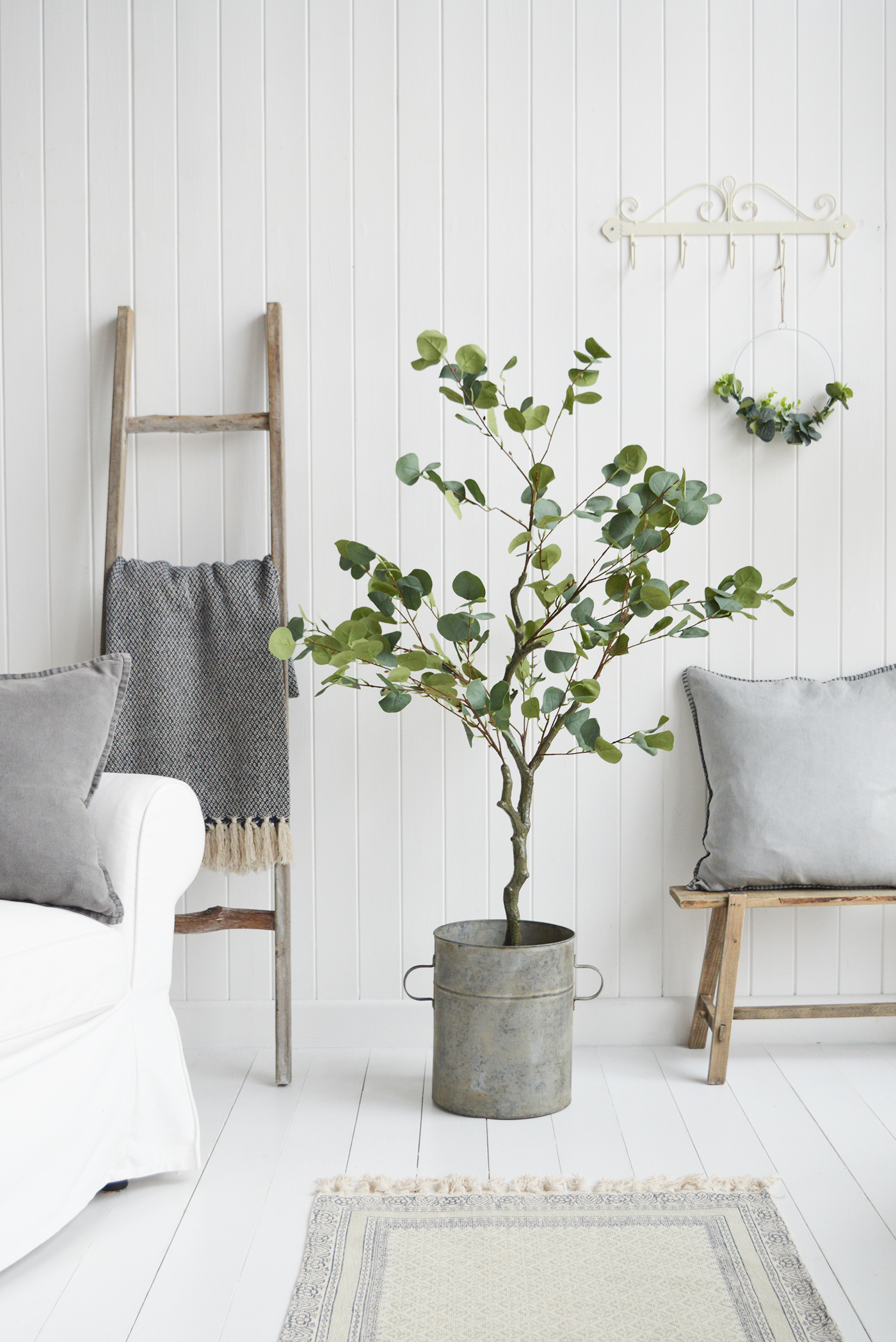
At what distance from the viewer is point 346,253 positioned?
243 centimetres

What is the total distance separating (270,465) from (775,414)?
1136mm

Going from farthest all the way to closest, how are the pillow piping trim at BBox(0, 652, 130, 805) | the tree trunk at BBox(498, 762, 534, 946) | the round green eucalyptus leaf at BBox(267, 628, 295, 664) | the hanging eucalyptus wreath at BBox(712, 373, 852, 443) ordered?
1. the hanging eucalyptus wreath at BBox(712, 373, 852, 443)
2. the tree trunk at BBox(498, 762, 534, 946)
3. the round green eucalyptus leaf at BBox(267, 628, 295, 664)
4. the pillow piping trim at BBox(0, 652, 130, 805)

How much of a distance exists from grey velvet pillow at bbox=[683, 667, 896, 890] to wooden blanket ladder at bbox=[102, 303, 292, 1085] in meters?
0.92

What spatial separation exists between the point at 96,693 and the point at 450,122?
153 centimetres

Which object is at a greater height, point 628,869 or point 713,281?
point 713,281

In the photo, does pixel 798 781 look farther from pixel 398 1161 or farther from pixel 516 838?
pixel 398 1161

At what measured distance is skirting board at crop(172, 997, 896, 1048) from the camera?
8.05ft

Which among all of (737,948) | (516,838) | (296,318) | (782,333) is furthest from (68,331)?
(737,948)

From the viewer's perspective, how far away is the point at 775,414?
7.89 feet

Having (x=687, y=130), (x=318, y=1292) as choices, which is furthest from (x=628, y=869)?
(x=687, y=130)

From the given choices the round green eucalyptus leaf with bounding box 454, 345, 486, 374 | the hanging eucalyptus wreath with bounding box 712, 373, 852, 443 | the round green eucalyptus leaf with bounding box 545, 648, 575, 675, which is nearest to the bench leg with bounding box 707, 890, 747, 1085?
the round green eucalyptus leaf with bounding box 545, 648, 575, 675

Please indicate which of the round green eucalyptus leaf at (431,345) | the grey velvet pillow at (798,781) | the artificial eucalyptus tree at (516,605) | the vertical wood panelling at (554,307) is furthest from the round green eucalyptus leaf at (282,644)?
the grey velvet pillow at (798,781)

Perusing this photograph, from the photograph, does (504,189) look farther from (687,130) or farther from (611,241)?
(687,130)

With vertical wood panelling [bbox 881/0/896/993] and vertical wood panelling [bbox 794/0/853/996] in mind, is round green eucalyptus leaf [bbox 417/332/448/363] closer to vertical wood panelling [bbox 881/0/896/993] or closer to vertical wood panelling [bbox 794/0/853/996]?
vertical wood panelling [bbox 794/0/853/996]
